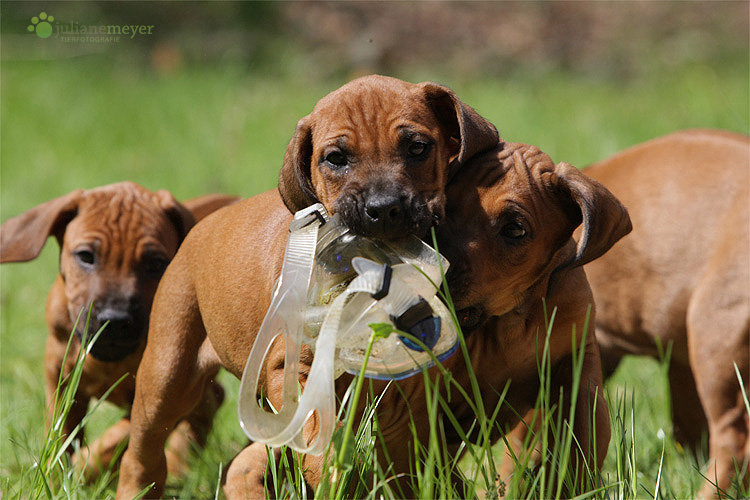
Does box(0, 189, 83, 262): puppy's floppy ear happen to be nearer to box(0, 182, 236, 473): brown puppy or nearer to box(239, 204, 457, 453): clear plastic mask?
box(0, 182, 236, 473): brown puppy

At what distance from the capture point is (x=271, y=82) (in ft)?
39.3

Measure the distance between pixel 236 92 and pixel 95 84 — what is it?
171 cm

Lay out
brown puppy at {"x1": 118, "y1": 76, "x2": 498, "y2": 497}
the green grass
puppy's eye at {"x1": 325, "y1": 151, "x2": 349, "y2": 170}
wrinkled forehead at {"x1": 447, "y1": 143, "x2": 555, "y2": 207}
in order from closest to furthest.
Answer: brown puppy at {"x1": 118, "y1": 76, "x2": 498, "y2": 497}
puppy's eye at {"x1": 325, "y1": 151, "x2": 349, "y2": 170}
wrinkled forehead at {"x1": 447, "y1": 143, "x2": 555, "y2": 207}
the green grass

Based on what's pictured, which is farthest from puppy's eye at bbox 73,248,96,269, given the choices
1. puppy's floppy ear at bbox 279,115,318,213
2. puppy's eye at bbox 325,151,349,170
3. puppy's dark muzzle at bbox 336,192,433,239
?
puppy's dark muzzle at bbox 336,192,433,239

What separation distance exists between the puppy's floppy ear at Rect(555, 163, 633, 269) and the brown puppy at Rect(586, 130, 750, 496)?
5.03 ft

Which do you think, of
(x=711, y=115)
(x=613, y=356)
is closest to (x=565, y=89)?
(x=711, y=115)

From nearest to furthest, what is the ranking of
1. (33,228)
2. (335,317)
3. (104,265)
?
(335,317) < (104,265) < (33,228)

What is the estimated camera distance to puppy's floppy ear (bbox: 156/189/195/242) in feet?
15.1

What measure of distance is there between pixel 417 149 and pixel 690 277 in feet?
7.51

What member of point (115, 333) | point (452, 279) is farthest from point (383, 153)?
point (115, 333)

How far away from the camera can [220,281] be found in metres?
3.53

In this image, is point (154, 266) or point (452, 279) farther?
point (154, 266)

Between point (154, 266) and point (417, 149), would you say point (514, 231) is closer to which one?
point (417, 149)

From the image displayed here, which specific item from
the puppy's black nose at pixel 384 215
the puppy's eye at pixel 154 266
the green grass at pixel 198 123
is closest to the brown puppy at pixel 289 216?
the puppy's black nose at pixel 384 215
